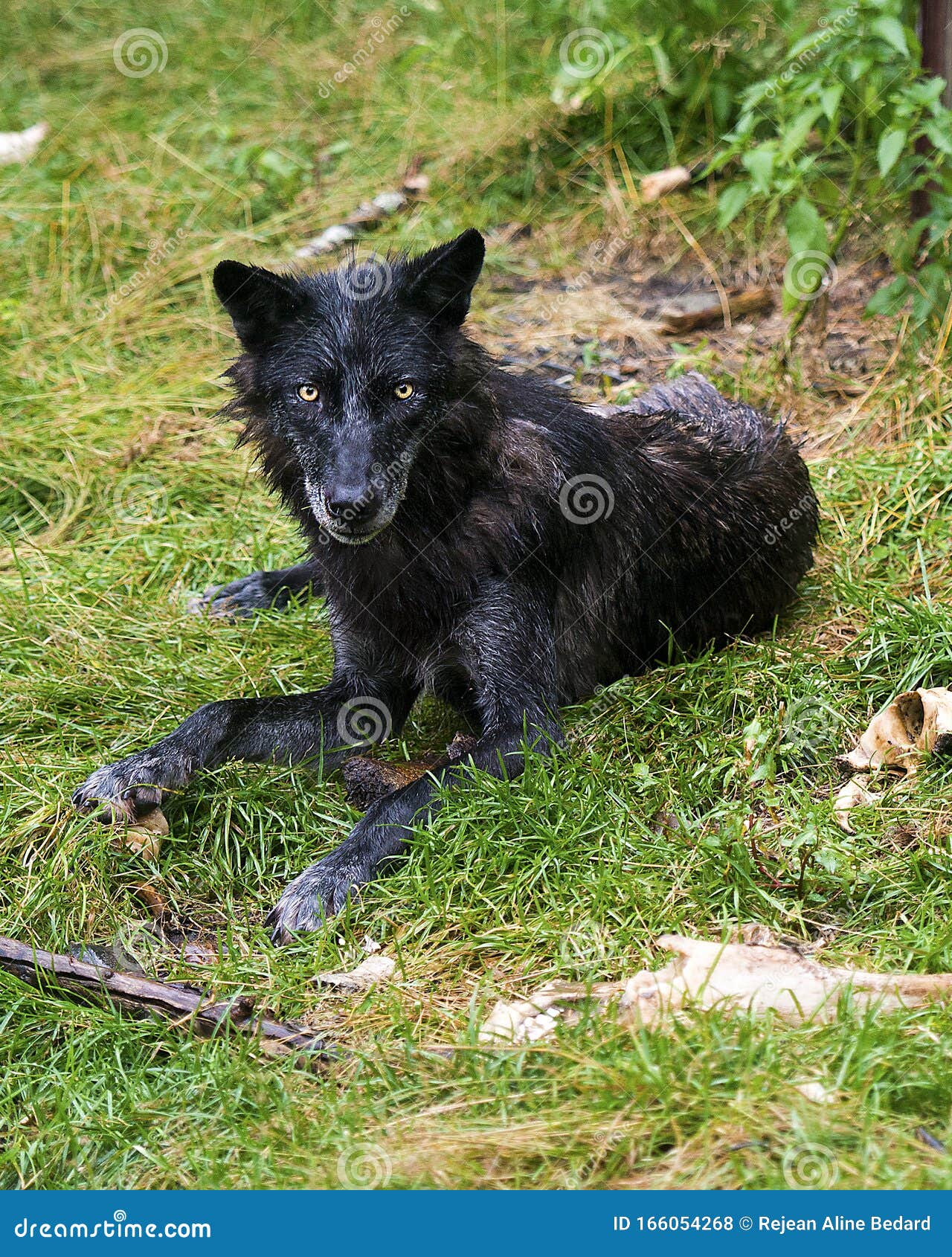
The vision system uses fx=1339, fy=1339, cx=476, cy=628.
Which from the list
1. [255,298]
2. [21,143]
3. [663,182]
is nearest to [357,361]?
[255,298]

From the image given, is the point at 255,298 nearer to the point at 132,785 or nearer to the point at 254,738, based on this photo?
the point at 254,738

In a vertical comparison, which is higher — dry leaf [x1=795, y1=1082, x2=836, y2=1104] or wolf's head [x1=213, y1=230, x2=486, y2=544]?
wolf's head [x1=213, y1=230, x2=486, y2=544]

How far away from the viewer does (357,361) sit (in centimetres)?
440

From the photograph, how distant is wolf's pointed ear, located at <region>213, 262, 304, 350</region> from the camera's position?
4445 millimetres

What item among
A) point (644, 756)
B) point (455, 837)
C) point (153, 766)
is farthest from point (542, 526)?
point (153, 766)

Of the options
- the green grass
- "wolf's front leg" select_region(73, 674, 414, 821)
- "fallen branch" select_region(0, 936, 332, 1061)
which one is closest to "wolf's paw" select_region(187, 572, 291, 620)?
the green grass

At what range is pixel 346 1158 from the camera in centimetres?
326

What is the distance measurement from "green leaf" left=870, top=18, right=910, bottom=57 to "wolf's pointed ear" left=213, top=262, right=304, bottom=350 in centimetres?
333

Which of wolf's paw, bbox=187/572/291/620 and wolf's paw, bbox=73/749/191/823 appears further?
wolf's paw, bbox=187/572/291/620

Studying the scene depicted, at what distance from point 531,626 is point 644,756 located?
623mm

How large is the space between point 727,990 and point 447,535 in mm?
1904

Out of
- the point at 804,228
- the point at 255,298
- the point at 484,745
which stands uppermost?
the point at 255,298

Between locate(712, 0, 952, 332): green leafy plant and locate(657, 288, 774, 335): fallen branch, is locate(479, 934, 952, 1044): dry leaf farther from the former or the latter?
locate(657, 288, 774, 335): fallen branch

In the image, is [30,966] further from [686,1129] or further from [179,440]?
[179,440]
